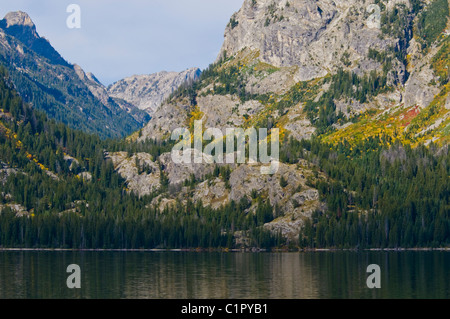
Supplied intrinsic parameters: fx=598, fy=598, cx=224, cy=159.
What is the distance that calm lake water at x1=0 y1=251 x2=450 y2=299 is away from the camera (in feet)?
407

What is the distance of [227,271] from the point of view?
173m

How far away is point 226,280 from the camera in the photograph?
149 metres

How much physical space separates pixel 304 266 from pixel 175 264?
42.6 metres

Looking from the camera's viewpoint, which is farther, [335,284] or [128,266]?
[128,266]

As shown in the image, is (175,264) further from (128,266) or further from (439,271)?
(439,271)

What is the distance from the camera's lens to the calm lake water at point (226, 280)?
124 m
